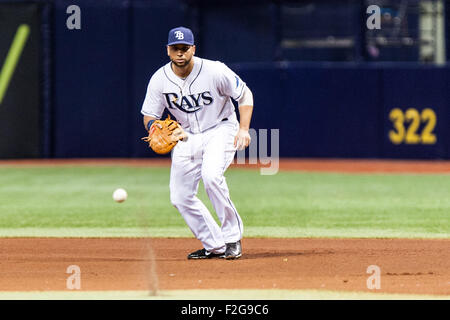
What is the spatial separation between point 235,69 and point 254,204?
8165mm

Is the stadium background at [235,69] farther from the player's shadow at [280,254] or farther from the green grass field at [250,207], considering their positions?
the player's shadow at [280,254]

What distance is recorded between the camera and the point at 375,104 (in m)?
20.4

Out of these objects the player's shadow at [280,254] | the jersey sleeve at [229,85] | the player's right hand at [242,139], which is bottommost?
the player's shadow at [280,254]

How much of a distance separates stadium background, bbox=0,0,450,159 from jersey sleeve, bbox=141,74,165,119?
504 inches

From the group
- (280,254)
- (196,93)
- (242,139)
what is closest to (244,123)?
(242,139)

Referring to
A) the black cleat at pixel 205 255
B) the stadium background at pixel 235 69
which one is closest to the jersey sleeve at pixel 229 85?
the black cleat at pixel 205 255

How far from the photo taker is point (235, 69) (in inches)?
822

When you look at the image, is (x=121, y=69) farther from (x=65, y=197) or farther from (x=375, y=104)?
(x=65, y=197)

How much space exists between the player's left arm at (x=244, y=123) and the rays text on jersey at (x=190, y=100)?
0.92ft

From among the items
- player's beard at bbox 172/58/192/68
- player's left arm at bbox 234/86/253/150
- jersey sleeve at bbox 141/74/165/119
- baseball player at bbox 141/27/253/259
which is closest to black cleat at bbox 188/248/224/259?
baseball player at bbox 141/27/253/259

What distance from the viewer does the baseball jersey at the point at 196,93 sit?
25.4ft

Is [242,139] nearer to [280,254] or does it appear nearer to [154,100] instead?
[154,100]

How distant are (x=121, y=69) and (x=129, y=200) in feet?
27.7

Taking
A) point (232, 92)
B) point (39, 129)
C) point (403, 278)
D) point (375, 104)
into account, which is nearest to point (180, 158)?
point (232, 92)
